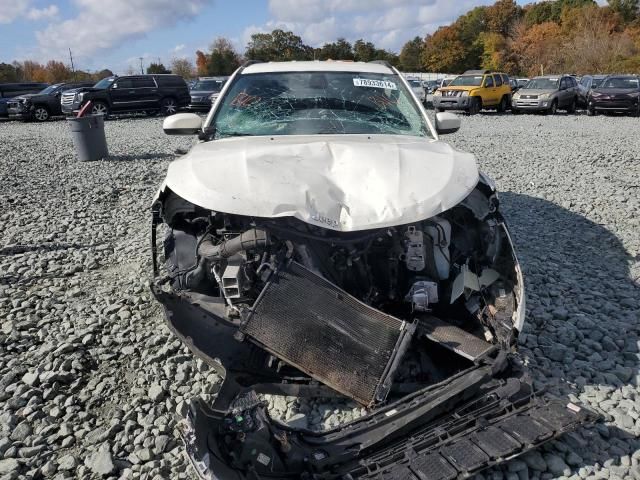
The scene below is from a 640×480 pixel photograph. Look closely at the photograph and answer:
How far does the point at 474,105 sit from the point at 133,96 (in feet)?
45.6

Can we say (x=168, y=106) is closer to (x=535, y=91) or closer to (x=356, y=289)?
(x=535, y=91)

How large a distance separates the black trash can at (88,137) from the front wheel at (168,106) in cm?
1038

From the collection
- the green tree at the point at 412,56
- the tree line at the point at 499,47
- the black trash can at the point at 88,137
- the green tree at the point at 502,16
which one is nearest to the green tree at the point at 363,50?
the tree line at the point at 499,47

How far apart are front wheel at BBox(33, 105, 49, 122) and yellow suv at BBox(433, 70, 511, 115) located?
52.9 ft

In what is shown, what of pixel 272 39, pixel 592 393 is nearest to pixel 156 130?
pixel 592 393

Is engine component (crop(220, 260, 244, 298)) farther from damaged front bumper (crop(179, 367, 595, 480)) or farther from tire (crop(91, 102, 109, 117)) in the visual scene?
tire (crop(91, 102, 109, 117))

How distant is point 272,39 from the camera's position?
55375mm

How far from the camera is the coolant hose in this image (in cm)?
276

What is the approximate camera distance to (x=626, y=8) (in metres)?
52.8

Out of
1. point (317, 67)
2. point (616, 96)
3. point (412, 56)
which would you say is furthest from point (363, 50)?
point (317, 67)

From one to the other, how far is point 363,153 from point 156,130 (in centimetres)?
1483

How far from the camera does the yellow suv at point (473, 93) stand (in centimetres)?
2042

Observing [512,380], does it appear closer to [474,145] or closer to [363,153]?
[363,153]

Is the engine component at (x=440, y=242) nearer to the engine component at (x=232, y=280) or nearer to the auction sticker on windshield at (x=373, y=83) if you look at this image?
the engine component at (x=232, y=280)
